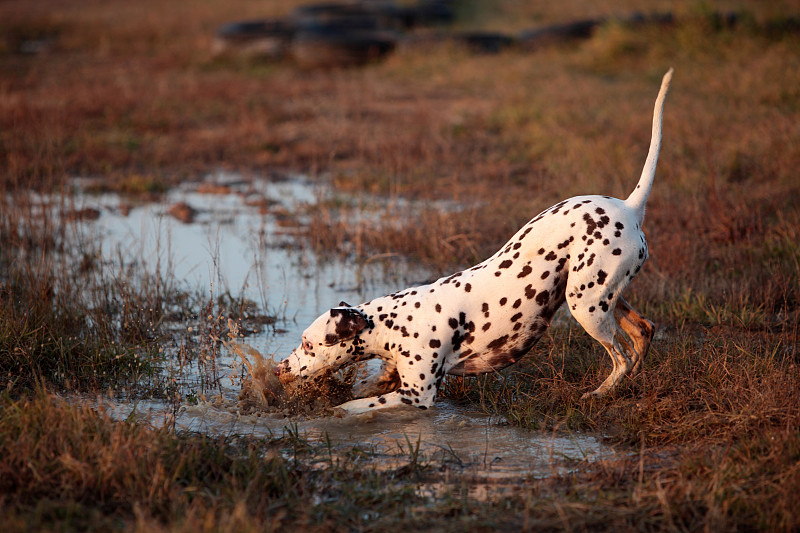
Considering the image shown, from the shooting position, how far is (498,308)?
541 centimetres

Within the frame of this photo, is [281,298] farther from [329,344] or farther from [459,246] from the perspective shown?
[329,344]

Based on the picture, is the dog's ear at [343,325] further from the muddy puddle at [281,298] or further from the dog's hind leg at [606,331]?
the dog's hind leg at [606,331]

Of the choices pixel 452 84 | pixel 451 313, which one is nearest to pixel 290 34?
pixel 452 84

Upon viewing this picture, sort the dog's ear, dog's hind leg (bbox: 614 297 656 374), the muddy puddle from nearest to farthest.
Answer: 1. the muddy puddle
2. the dog's ear
3. dog's hind leg (bbox: 614 297 656 374)

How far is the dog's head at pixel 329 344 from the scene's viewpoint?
5352mm

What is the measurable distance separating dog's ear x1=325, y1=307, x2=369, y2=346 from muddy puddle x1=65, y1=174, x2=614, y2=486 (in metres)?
0.56

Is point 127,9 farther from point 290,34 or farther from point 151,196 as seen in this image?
point 151,196

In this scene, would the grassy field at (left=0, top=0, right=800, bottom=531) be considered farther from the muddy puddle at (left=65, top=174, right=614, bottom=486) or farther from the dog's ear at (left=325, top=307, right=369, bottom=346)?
the dog's ear at (left=325, top=307, right=369, bottom=346)

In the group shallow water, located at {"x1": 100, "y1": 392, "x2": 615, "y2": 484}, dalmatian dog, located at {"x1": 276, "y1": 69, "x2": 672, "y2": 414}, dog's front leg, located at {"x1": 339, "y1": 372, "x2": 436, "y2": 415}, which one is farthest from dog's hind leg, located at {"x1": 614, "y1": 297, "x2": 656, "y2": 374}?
dog's front leg, located at {"x1": 339, "y1": 372, "x2": 436, "y2": 415}

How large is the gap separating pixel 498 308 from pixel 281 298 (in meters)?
3.33

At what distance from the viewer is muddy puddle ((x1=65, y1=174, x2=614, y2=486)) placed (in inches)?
197

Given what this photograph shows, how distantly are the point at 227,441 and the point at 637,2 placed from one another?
24.8 metres

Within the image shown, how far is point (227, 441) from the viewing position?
4945 millimetres

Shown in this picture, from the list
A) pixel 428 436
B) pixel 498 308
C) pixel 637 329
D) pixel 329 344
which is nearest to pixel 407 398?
pixel 428 436
